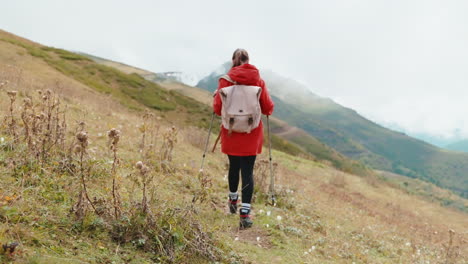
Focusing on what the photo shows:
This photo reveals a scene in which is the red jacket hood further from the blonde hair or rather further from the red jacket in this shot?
the blonde hair

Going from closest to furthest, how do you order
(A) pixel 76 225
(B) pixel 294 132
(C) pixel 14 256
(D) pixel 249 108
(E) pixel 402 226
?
(C) pixel 14 256 < (A) pixel 76 225 < (D) pixel 249 108 < (E) pixel 402 226 < (B) pixel 294 132

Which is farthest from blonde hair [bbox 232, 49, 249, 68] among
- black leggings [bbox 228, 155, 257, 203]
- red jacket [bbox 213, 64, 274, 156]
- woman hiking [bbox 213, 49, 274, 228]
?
black leggings [bbox 228, 155, 257, 203]

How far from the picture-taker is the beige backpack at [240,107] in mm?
5484

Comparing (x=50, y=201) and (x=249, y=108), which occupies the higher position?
(x=249, y=108)

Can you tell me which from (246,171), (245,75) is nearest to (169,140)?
Result: (246,171)

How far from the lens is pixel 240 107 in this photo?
549 centimetres

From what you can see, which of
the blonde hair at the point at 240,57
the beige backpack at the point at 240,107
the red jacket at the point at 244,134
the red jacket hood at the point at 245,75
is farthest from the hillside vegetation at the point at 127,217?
the blonde hair at the point at 240,57

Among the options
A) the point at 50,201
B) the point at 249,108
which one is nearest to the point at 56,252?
the point at 50,201

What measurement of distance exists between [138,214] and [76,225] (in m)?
0.64

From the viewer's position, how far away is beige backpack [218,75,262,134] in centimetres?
548

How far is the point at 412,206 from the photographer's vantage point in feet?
70.8

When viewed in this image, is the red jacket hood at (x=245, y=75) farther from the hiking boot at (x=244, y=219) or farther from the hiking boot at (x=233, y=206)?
the hiking boot at (x=233, y=206)

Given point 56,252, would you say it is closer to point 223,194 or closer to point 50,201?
point 50,201

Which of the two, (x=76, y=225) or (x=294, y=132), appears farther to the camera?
(x=294, y=132)
